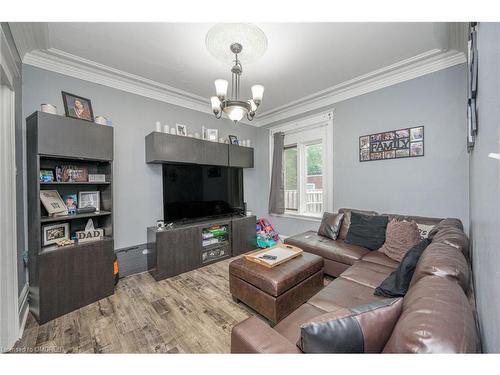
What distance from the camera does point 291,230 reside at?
13.0 ft

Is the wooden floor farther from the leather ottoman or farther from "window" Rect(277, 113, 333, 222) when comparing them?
"window" Rect(277, 113, 333, 222)

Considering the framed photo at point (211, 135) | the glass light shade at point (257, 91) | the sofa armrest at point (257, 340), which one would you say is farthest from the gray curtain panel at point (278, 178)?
the sofa armrest at point (257, 340)

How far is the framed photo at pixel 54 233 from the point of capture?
201cm

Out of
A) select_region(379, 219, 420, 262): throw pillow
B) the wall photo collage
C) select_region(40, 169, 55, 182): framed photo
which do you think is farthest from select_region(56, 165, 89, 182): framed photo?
the wall photo collage

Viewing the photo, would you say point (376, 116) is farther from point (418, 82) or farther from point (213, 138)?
point (213, 138)

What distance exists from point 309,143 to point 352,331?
11.1 ft

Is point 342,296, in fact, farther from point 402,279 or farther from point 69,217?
point 69,217

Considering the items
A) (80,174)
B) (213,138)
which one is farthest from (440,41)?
(80,174)

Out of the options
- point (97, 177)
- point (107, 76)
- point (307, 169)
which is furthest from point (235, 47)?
point (307, 169)

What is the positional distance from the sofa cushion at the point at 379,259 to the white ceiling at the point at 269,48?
7.59 ft

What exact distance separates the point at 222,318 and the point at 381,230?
2103 millimetres

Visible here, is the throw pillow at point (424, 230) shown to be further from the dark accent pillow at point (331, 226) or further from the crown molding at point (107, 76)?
the crown molding at point (107, 76)

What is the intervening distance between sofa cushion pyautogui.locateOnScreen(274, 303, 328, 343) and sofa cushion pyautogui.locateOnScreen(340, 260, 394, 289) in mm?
624

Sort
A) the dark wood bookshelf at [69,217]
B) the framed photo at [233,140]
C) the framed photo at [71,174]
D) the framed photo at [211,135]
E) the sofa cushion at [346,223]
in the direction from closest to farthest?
the dark wood bookshelf at [69,217]
the framed photo at [71,174]
the sofa cushion at [346,223]
the framed photo at [211,135]
the framed photo at [233,140]
